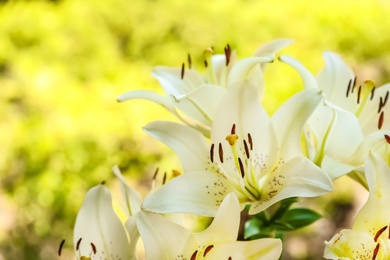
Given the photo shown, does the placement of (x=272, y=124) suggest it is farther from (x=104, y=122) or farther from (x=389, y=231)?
(x=104, y=122)

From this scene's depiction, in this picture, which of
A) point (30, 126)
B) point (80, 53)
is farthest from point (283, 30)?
point (30, 126)

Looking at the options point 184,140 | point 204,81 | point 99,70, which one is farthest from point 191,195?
point 99,70

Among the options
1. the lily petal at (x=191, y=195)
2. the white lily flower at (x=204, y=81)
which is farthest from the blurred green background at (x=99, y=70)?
the lily petal at (x=191, y=195)

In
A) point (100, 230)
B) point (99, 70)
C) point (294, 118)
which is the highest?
point (294, 118)

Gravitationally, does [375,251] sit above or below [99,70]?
above

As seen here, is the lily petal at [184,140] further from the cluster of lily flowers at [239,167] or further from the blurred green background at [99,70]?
the blurred green background at [99,70]

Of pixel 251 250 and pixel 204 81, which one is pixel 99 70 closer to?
pixel 204 81
